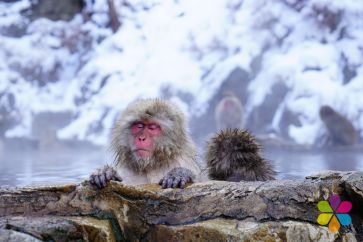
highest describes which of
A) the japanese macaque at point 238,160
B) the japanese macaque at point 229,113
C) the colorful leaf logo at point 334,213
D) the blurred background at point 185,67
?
the blurred background at point 185,67

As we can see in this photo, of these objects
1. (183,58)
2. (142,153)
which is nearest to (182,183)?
(142,153)

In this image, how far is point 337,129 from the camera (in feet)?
32.2

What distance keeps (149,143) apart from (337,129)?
24.3ft

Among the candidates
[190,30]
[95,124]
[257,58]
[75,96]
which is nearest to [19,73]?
[75,96]

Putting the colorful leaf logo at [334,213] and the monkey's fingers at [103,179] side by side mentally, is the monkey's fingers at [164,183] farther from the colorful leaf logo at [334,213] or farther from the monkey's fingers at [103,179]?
the colorful leaf logo at [334,213]

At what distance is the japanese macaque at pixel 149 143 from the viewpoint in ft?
9.86

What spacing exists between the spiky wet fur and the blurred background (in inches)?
239

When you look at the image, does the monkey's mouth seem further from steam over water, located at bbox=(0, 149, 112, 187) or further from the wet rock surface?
the wet rock surface

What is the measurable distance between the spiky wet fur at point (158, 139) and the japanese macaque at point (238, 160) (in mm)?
165

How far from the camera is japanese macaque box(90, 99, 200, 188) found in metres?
3.01

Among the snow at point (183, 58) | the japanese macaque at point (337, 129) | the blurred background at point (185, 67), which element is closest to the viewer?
the japanese macaque at point (337, 129)

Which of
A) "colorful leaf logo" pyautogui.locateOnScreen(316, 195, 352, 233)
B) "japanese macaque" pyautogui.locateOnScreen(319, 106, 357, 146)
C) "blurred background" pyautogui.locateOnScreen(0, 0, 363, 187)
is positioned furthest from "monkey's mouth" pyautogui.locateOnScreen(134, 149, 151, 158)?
"japanese macaque" pyautogui.locateOnScreen(319, 106, 357, 146)

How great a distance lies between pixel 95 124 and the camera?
11.6 metres

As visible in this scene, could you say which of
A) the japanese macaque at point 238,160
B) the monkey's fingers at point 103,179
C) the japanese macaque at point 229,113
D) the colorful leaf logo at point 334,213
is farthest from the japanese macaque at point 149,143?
the japanese macaque at point 229,113
